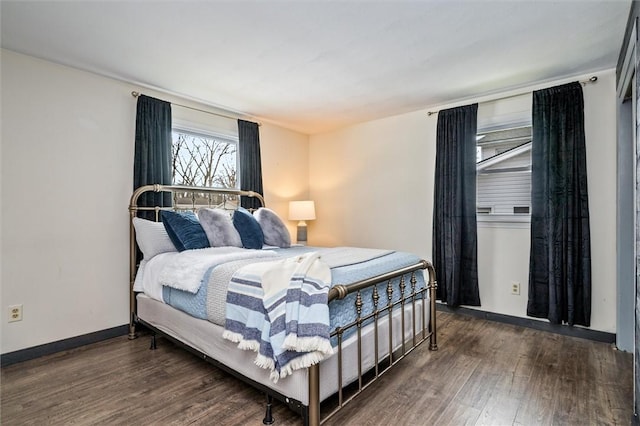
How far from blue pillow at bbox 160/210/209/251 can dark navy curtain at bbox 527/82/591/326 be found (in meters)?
3.09

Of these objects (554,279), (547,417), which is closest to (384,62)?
(554,279)

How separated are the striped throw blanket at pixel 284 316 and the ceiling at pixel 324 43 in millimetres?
1578

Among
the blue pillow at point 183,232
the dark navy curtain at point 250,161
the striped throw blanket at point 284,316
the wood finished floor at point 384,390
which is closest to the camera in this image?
the striped throw blanket at point 284,316

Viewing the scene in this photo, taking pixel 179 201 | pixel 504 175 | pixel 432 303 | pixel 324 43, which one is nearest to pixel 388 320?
pixel 432 303

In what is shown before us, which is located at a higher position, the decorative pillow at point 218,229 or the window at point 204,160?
the window at point 204,160

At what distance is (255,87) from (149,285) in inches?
82.0

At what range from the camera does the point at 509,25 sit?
2.17 meters

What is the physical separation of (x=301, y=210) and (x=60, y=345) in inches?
113

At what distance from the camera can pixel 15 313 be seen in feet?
8.08

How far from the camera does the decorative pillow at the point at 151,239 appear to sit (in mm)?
2865

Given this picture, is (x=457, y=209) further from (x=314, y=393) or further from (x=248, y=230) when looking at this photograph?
(x=314, y=393)

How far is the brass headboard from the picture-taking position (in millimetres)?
3000

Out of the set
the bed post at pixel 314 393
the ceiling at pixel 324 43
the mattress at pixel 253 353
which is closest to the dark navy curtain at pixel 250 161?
the ceiling at pixel 324 43

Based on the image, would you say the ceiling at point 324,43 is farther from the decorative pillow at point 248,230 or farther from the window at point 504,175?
the decorative pillow at point 248,230
